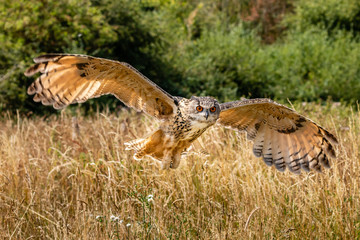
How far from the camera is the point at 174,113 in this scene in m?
3.89

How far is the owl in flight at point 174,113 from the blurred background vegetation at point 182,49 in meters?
4.86

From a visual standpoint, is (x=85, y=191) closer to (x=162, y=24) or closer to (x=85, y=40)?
(x=85, y=40)

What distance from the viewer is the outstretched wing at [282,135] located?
4137 millimetres

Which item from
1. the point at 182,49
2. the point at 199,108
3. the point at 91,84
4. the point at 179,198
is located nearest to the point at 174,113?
the point at 199,108

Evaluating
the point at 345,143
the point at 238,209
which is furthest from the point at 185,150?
the point at 345,143

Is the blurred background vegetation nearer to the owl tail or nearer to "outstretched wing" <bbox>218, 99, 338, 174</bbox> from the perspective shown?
"outstretched wing" <bbox>218, 99, 338, 174</bbox>

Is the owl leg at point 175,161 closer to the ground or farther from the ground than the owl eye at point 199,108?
closer to the ground

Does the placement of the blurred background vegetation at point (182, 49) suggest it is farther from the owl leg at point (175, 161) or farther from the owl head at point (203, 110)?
the owl head at point (203, 110)

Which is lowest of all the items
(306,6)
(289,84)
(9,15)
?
(289,84)

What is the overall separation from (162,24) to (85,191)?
9.83 m

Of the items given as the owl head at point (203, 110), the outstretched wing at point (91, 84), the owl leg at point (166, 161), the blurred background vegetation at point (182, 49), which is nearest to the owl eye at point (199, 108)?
the owl head at point (203, 110)

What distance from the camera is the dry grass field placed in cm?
364

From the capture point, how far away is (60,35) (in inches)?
386

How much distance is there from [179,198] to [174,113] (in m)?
1.04
